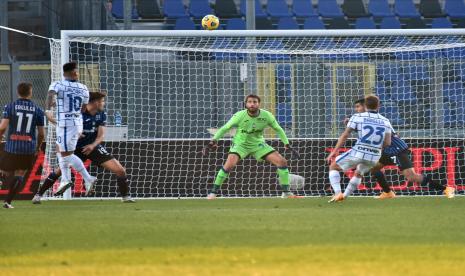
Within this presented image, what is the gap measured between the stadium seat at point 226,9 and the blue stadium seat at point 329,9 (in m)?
2.79

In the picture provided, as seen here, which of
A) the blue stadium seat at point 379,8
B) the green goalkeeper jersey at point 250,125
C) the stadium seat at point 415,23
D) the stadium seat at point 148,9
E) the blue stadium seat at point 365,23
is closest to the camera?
the green goalkeeper jersey at point 250,125

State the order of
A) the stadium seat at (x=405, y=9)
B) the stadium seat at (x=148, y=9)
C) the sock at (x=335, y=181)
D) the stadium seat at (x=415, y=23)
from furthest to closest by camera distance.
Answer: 1. the stadium seat at (x=405, y=9)
2. the stadium seat at (x=415, y=23)
3. the stadium seat at (x=148, y=9)
4. the sock at (x=335, y=181)

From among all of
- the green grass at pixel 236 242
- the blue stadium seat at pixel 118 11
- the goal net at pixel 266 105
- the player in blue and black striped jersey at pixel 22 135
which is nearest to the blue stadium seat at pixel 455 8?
the blue stadium seat at pixel 118 11

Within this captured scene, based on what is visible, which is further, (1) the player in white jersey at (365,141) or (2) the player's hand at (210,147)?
(2) the player's hand at (210,147)

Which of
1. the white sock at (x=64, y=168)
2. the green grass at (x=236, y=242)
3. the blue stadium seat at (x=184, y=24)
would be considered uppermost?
the blue stadium seat at (x=184, y=24)

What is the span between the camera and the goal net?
19422mm

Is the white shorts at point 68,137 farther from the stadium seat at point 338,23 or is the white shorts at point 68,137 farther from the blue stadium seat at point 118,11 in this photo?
the stadium seat at point 338,23

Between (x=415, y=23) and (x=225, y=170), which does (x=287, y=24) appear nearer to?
(x=415, y=23)

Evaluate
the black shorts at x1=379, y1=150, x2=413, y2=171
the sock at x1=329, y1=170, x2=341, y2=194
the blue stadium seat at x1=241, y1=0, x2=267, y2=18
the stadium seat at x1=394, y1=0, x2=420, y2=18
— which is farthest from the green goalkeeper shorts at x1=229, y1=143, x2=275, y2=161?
the stadium seat at x1=394, y1=0, x2=420, y2=18

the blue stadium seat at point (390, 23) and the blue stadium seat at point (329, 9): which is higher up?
the blue stadium seat at point (329, 9)

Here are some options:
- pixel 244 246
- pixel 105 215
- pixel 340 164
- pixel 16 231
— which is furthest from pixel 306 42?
pixel 244 246

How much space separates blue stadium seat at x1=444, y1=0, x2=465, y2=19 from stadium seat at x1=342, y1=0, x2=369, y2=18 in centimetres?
266

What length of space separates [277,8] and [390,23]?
352cm

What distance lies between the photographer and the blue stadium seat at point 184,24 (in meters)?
32.9
